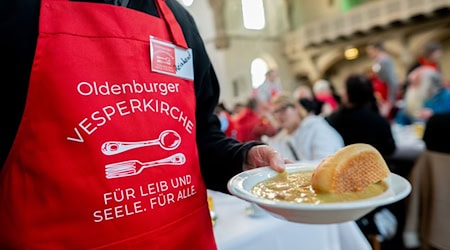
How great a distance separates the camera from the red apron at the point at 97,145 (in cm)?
68

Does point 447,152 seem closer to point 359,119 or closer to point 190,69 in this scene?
point 359,119

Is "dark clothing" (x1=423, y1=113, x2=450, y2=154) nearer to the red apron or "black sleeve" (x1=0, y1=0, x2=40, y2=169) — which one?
the red apron

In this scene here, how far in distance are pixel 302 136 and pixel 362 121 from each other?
903mm

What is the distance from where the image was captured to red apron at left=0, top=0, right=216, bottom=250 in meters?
0.68

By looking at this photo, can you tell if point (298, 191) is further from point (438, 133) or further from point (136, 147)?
point (438, 133)

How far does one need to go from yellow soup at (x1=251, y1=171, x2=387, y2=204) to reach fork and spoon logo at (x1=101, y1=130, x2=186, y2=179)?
0.68ft

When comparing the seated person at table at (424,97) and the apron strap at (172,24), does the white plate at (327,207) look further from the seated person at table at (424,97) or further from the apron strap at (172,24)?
the seated person at table at (424,97)

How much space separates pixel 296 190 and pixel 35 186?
20.2 inches

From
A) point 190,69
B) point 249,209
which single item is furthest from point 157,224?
point 249,209

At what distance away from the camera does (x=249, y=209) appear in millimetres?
1671

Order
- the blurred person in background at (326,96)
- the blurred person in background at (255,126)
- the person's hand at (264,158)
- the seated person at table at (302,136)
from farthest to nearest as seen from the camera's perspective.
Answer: the blurred person in background at (326,96) < the blurred person in background at (255,126) < the seated person at table at (302,136) < the person's hand at (264,158)

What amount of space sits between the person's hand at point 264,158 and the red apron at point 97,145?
177 millimetres

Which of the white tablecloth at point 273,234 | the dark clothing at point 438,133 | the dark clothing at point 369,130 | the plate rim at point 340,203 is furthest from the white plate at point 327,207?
the dark clothing at point 369,130

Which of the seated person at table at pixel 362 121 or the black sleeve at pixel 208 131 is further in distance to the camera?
the seated person at table at pixel 362 121
